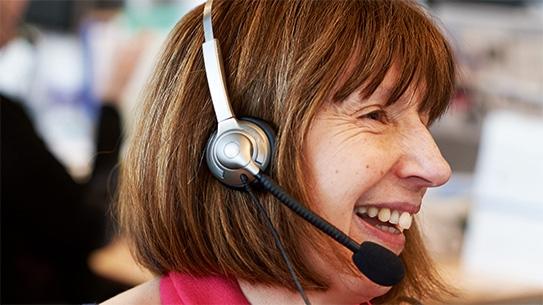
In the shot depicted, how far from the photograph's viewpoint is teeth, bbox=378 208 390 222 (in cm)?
93

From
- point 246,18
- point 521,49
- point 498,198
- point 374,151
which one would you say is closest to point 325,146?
point 374,151

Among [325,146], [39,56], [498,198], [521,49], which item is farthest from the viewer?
[39,56]

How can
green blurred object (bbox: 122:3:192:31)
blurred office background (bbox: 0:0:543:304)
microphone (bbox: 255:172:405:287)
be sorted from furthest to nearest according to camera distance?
green blurred object (bbox: 122:3:192:31), blurred office background (bbox: 0:0:543:304), microphone (bbox: 255:172:405:287)

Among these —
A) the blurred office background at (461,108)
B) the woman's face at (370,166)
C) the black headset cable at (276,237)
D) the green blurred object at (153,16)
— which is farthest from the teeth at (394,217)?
the green blurred object at (153,16)

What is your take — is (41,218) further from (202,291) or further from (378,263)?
(378,263)

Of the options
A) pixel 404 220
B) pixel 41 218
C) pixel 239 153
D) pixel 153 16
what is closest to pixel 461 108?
pixel 153 16

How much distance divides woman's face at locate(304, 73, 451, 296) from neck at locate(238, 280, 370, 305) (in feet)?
0.07

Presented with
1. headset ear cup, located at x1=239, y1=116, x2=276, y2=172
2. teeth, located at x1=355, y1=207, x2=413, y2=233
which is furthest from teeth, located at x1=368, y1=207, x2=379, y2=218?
headset ear cup, located at x1=239, y1=116, x2=276, y2=172

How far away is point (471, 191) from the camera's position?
2189 millimetres

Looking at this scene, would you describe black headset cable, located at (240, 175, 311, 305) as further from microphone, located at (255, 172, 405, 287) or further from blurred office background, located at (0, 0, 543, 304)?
blurred office background, located at (0, 0, 543, 304)

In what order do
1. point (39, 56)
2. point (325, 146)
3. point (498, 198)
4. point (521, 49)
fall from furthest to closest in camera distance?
point (39, 56) → point (521, 49) → point (498, 198) → point (325, 146)

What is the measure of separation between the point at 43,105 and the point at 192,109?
1934 mm

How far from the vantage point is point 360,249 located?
0.87m

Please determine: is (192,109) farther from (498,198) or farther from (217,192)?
(498,198)
